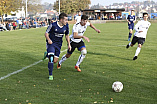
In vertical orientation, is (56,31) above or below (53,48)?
above

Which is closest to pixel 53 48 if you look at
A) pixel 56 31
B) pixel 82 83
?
pixel 56 31

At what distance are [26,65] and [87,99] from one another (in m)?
4.77

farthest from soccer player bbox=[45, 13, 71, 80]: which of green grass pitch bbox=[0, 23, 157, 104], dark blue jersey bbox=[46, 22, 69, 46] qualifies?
green grass pitch bbox=[0, 23, 157, 104]

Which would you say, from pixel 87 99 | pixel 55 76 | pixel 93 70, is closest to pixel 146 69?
pixel 93 70

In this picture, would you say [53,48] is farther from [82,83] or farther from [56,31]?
[82,83]

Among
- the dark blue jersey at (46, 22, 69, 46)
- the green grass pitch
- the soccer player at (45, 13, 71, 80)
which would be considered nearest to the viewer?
the green grass pitch

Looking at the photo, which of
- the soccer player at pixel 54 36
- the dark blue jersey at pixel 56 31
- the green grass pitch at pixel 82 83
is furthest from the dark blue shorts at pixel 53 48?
the green grass pitch at pixel 82 83

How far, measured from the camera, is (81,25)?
30.4 ft

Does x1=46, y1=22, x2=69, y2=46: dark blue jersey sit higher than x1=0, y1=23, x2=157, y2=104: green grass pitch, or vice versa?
x1=46, y1=22, x2=69, y2=46: dark blue jersey

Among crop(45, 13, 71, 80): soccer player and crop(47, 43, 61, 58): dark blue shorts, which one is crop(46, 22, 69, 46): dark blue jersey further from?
crop(47, 43, 61, 58): dark blue shorts

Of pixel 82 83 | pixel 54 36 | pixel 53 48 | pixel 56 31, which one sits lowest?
pixel 82 83

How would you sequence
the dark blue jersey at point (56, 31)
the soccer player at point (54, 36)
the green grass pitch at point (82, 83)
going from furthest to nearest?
the dark blue jersey at point (56, 31) < the soccer player at point (54, 36) < the green grass pitch at point (82, 83)

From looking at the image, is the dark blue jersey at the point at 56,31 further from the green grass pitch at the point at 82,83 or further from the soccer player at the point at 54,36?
the green grass pitch at the point at 82,83

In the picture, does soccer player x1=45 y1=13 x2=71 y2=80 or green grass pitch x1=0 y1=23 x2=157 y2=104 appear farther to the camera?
soccer player x1=45 y1=13 x2=71 y2=80
